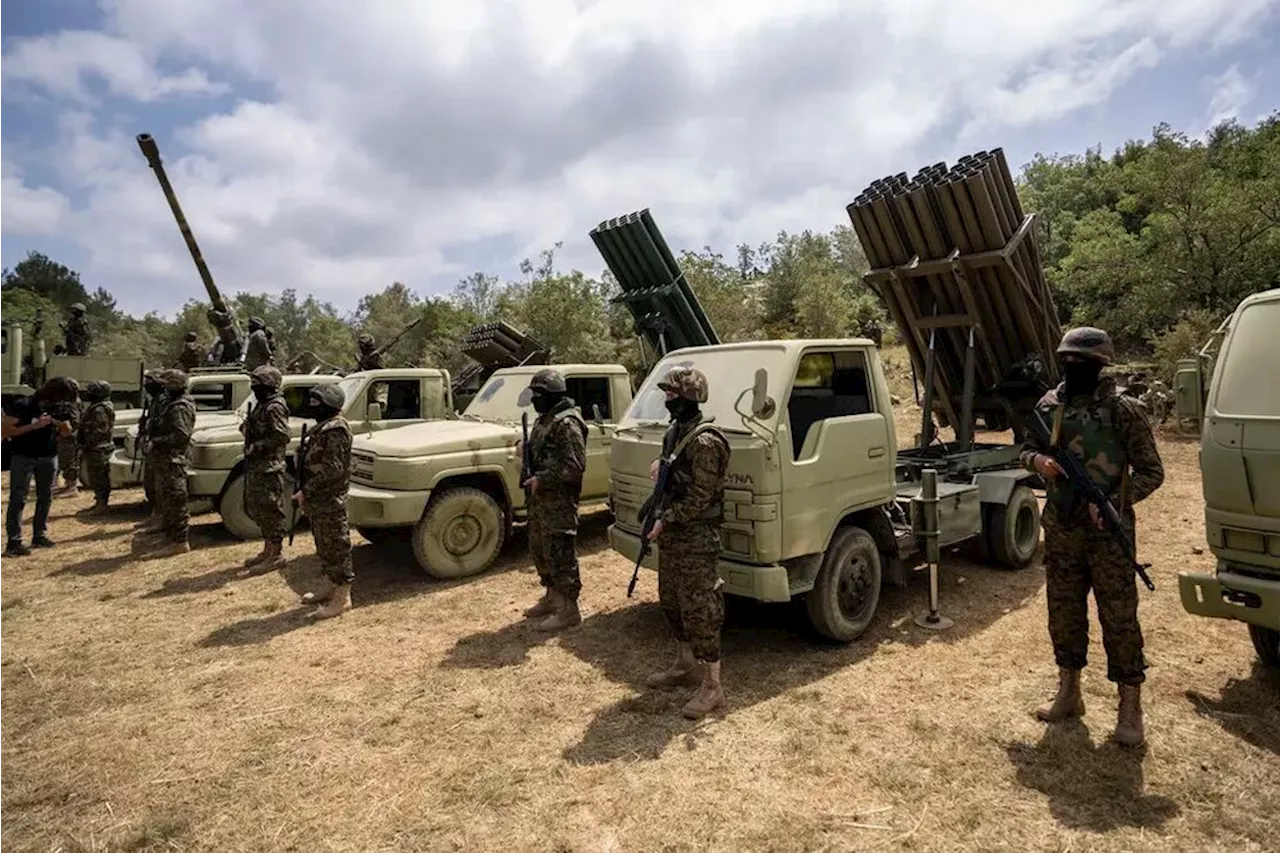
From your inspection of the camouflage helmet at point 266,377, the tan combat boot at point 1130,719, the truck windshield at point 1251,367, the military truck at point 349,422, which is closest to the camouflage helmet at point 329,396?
the camouflage helmet at point 266,377

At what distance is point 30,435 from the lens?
7.99 meters

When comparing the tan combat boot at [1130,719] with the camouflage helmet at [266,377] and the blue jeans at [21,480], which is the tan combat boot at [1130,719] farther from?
the blue jeans at [21,480]

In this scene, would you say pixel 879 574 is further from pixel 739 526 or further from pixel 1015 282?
pixel 1015 282

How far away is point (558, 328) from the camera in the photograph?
27.1 m

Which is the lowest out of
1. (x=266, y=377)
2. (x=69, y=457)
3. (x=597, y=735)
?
(x=597, y=735)

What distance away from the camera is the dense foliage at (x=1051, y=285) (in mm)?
14938

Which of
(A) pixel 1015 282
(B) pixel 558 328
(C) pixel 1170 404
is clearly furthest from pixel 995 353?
(B) pixel 558 328

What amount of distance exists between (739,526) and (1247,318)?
9.18ft

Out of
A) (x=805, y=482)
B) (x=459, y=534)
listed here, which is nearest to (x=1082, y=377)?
(x=805, y=482)

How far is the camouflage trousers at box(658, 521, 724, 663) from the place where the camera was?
A: 412 centimetres

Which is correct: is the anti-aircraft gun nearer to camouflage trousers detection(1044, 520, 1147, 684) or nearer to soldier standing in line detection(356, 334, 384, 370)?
soldier standing in line detection(356, 334, 384, 370)

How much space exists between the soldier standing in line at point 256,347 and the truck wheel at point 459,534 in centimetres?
780

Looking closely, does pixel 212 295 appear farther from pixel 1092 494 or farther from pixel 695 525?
pixel 1092 494

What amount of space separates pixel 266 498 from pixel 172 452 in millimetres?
1338
